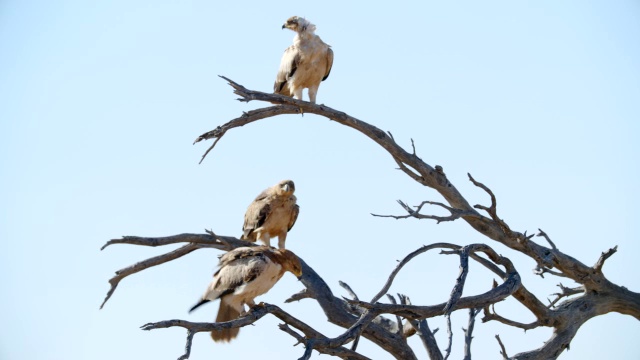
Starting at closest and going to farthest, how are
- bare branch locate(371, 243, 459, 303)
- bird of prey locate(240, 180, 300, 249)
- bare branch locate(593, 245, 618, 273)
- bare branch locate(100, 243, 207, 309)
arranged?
bare branch locate(371, 243, 459, 303)
bare branch locate(100, 243, 207, 309)
bare branch locate(593, 245, 618, 273)
bird of prey locate(240, 180, 300, 249)

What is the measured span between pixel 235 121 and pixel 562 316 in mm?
3713

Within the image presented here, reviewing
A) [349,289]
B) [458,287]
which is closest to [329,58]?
[349,289]

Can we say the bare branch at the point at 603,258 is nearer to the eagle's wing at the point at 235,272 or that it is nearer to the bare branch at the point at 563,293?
the bare branch at the point at 563,293

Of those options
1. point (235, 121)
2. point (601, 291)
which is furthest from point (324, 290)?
point (601, 291)

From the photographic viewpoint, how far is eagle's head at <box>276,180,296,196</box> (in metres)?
11.6

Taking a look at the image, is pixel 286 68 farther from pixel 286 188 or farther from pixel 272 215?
pixel 272 215

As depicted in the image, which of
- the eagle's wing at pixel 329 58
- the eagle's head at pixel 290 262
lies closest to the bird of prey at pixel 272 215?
the eagle's wing at pixel 329 58

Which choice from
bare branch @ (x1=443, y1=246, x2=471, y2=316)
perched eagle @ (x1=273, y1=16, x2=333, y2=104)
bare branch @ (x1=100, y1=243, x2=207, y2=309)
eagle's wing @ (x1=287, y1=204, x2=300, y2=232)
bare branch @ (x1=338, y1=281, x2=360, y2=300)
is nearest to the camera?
bare branch @ (x1=443, y1=246, x2=471, y2=316)

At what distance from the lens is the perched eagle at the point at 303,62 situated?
1194cm

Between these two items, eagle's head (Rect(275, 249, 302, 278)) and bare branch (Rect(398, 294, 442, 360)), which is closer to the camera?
eagle's head (Rect(275, 249, 302, 278))

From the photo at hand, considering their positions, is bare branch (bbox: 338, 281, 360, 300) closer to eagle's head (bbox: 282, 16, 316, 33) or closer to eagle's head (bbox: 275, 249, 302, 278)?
eagle's head (bbox: 275, 249, 302, 278)

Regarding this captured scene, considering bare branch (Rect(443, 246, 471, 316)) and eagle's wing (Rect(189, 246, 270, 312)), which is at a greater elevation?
eagle's wing (Rect(189, 246, 270, 312))

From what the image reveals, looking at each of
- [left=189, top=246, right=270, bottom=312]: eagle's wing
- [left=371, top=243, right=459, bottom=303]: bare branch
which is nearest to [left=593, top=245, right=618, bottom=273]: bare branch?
[left=371, top=243, right=459, bottom=303]: bare branch

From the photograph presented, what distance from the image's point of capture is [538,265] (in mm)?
10195
